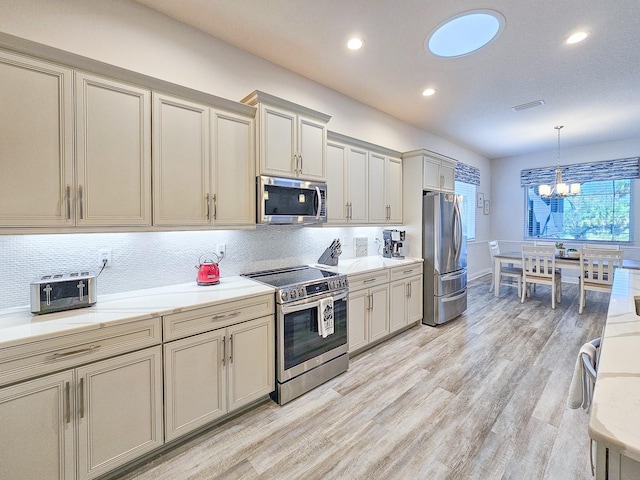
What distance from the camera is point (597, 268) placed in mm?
4328

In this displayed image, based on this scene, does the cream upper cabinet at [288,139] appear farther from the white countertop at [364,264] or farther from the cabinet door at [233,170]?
the white countertop at [364,264]

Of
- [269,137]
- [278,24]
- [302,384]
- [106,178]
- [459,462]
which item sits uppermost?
[278,24]

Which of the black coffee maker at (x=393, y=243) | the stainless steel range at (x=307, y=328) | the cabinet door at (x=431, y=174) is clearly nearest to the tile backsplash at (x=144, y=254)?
the stainless steel range at (x=307, y=328)

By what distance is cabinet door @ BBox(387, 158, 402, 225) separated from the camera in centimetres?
381

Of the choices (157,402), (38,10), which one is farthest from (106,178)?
(157,402)

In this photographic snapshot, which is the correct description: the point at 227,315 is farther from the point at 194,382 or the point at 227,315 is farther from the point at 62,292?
the point at 62,292

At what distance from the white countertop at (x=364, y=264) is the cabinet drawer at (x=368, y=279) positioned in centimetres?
5

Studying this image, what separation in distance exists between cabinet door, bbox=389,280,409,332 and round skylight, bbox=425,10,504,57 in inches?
93.1

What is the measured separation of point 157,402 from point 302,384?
3.49ft

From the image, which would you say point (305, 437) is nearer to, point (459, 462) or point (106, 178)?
point (459, 462)

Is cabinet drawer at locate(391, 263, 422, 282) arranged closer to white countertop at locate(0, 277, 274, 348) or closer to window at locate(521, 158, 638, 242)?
white countertop at locate(0, 277, 274, 348)

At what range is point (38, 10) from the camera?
1787 millimetres

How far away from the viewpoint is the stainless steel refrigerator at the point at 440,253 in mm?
3758

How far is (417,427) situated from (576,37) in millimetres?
3357
